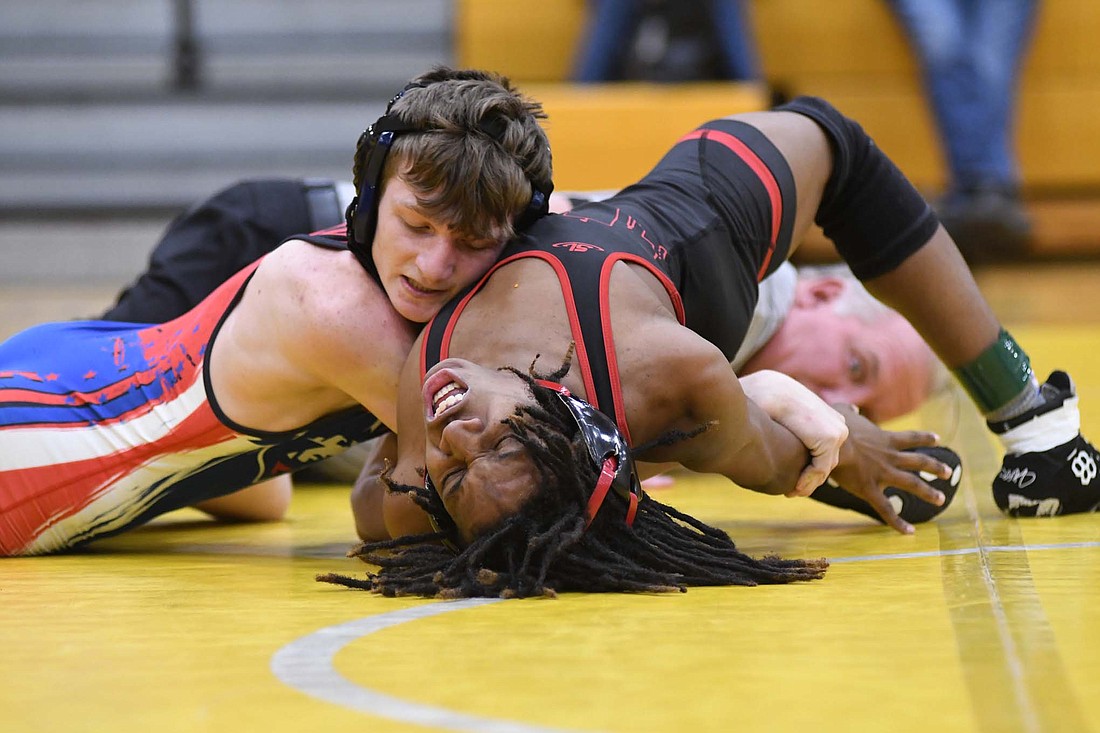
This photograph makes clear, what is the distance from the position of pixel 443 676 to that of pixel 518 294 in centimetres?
64

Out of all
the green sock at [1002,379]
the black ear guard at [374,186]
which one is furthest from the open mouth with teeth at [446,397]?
the green sock at [1002,379]

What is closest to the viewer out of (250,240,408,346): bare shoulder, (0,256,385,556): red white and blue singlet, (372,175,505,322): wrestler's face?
(372,175,505,322): wrestler's face

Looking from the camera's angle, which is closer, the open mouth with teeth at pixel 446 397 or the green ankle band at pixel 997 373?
the open mouth with teeth at pixel 446 397

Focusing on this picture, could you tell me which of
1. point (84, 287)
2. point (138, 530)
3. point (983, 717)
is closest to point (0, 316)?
point (84, 287)

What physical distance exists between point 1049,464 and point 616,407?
0.95 metres

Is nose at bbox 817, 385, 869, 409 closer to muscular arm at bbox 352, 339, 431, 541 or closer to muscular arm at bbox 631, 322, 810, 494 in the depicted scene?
muscular arm at bbox 631, 322, 810, 494

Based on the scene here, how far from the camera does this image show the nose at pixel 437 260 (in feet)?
6.56

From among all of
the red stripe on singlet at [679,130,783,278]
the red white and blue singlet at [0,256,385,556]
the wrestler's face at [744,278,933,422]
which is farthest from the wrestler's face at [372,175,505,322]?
the wrestler's face at [744,278,933,422]

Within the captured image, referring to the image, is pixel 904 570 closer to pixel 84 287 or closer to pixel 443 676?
pixel 443 676

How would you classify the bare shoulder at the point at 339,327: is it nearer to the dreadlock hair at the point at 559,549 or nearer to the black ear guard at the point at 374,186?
the black ear guard at the point at 374,186

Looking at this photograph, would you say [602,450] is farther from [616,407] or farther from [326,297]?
[326,297]

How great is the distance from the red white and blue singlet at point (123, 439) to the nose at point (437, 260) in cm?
43

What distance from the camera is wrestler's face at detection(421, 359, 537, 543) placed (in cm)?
179

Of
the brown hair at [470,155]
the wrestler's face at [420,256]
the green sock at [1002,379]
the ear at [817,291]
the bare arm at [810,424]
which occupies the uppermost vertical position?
the brown hair at [470,155]
